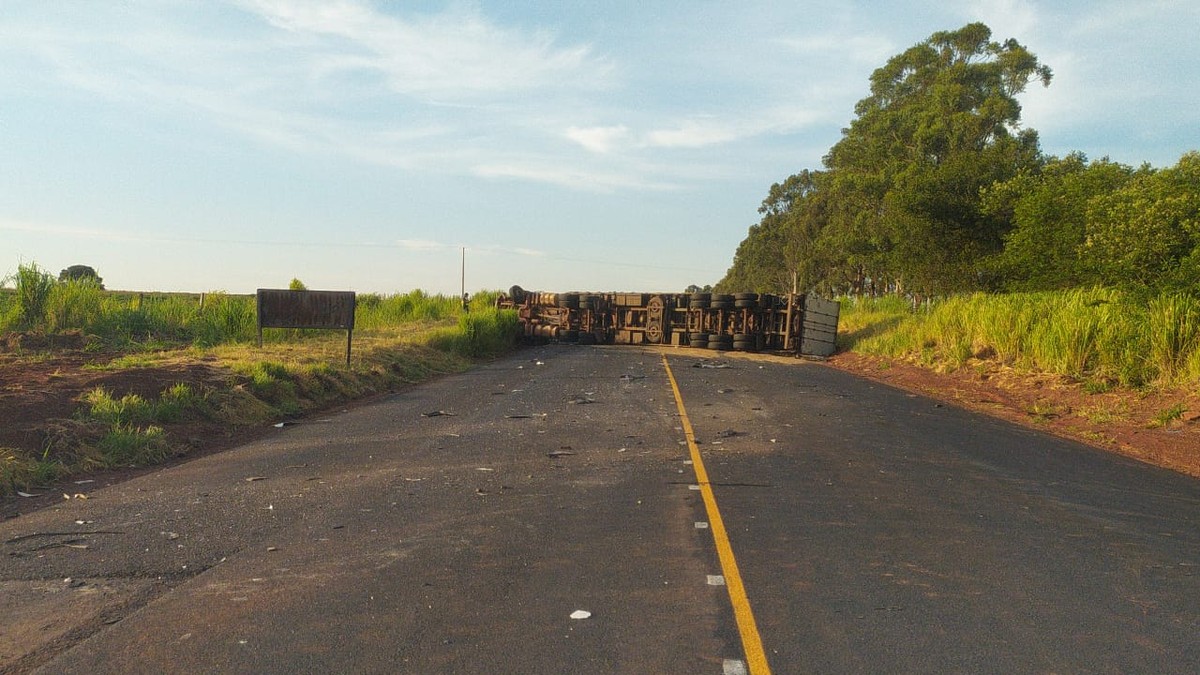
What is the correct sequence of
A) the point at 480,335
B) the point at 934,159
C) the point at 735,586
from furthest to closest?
the point at 934,159 < the point at 480,335 < the point at 735,586

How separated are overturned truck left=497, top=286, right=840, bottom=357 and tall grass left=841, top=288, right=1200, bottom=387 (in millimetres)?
3989

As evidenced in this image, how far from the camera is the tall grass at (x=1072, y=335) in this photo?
15.1 metres

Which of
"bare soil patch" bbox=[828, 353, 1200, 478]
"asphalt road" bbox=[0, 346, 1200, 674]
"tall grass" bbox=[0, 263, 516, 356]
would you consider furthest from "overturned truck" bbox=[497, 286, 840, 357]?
"asphalt road" bbox=[0, 346, 1200, 674]

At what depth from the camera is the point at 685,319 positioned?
34.4 m

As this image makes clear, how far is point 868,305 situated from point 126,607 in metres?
35.1

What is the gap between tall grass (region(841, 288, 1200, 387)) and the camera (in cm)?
1510

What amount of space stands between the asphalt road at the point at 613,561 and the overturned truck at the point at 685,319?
67.8 ft

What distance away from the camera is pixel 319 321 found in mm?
18078

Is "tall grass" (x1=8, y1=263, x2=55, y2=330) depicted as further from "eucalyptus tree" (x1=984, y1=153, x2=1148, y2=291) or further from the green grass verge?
"eucalyptus tree" (x1=984, y1=153, x2=1148, y2=291)

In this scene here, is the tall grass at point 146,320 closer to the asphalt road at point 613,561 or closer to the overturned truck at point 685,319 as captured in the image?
the overturned truck at point 685,319

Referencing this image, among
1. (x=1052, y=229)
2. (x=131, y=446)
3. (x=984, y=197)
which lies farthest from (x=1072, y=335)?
(x=131, y=446)

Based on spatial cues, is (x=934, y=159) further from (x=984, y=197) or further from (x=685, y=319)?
(x=685, y=319)

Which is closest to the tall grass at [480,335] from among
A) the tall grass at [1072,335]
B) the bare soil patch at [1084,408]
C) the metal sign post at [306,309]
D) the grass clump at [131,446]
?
the metal sign post at [306,309]

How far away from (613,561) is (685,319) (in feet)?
94.7
